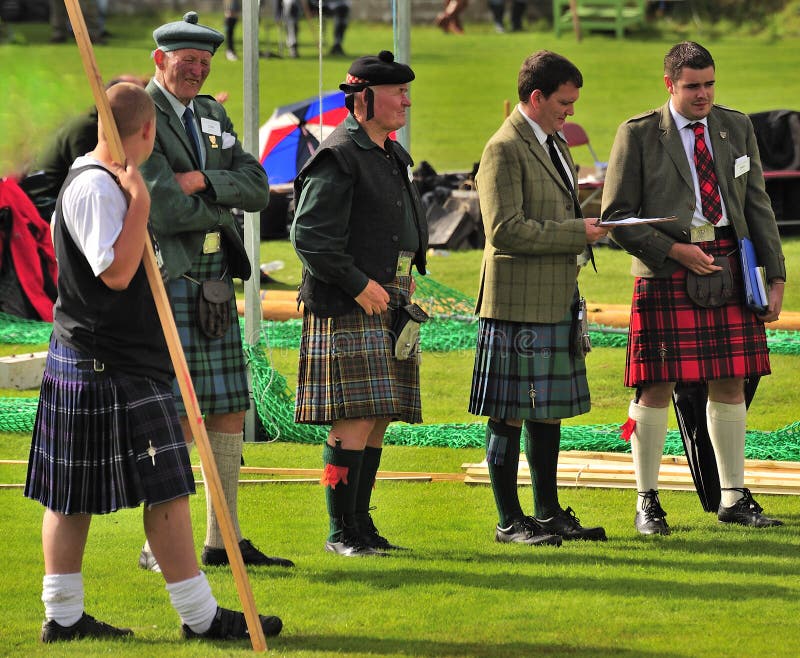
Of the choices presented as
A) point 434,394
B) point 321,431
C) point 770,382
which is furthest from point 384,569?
point 770,382

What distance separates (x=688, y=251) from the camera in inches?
231

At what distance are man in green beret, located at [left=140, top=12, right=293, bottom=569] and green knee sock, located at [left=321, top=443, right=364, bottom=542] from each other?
0.28 m

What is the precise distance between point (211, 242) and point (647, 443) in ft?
6.14

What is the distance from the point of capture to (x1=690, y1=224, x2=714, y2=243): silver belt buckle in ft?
19.6

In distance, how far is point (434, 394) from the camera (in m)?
9.02

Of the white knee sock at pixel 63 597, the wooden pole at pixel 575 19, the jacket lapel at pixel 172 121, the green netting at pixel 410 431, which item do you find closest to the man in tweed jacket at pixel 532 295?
the jacket lapel at pixel 172 121

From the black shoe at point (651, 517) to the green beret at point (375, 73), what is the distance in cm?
182

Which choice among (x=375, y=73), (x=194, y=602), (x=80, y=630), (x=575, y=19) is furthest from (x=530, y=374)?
(x=575, y=19)

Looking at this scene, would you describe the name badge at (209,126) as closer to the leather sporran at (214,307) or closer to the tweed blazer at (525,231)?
the leather sporran at (214,307)

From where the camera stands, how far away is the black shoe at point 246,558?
542cm

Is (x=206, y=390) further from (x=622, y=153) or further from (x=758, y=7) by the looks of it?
(x=758, y=7)

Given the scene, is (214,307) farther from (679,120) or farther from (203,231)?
(679,120)

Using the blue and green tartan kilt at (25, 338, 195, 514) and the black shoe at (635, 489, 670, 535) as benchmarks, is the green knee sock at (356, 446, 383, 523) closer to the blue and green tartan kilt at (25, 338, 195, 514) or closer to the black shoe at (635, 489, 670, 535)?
the black shoe at (635, 489, 670, 535)

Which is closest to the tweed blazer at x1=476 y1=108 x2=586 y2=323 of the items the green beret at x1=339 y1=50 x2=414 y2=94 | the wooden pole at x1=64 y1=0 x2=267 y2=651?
the green beret at x1=339 y1=50 x2=414 y2=94
